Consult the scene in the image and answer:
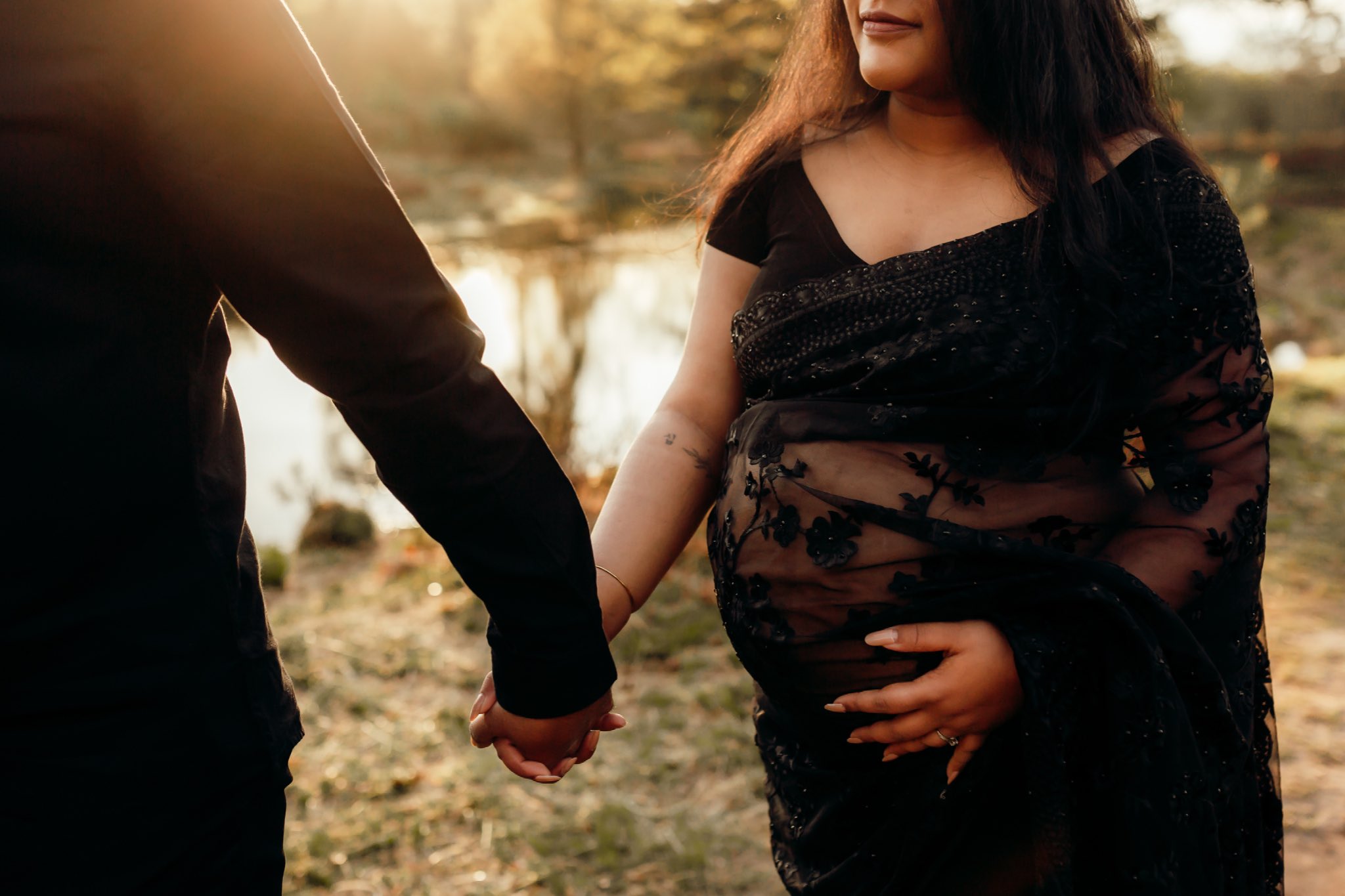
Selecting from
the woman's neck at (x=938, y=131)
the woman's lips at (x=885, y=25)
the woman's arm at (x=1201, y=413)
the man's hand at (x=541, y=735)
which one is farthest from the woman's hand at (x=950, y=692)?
the woman's lips at (x=885, y=25)

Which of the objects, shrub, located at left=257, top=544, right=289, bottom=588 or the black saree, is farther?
shrub, located at left=257, top=544, right=289, bottom=588

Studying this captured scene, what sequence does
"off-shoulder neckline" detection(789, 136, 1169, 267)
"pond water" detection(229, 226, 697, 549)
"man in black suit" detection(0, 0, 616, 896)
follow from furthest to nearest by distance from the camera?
"pond water" detection(229, 226, 697, 549) → "off-shoulder neckline" detection(789, 136, 1169, 267) → "man in black suit" detection(0, 0, 616, 896)

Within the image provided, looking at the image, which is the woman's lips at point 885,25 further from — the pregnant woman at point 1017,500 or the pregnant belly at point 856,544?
the pregnant belly at point 856,544

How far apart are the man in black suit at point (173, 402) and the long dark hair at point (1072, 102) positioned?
825 mm

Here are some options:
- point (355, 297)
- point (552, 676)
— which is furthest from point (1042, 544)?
point (355, 297)

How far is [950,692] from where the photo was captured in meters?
1.31

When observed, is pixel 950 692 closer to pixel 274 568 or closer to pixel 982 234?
pixel 982 234

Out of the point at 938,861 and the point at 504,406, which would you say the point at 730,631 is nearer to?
the point at 938,861

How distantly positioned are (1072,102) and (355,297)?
110cm

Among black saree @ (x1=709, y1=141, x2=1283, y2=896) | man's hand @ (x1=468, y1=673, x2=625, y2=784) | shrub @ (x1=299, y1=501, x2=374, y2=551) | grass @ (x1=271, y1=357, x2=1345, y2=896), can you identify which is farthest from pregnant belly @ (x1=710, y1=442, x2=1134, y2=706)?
shrub @ (x1=299, y1=501, x2=374, y2=551)

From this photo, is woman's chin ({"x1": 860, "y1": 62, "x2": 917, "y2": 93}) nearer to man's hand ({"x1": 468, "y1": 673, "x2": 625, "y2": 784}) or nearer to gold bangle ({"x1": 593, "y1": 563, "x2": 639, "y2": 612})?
gold bangle ({"x1": 593, "y1": 563, "x2": 639, "y2": 612})

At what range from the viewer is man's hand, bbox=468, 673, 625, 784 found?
1.24 meters

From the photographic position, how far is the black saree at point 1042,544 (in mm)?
1326

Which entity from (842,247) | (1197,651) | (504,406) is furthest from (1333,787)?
(504,406)
